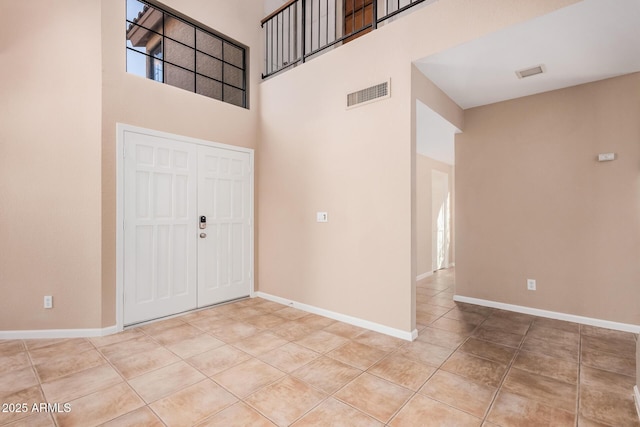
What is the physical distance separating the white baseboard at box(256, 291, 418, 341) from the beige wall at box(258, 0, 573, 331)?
0.18ft

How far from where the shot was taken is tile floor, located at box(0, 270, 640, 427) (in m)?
1.83

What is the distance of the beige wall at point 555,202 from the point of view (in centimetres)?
314

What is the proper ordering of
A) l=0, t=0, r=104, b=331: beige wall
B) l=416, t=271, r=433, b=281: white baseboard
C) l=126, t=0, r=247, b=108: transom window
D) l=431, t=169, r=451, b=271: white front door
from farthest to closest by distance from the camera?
l=431, t=169, r=451, b=271: white front door → l=416, t=271, r=433, b=281: white baseboard → l=126, t=0, r=247, b=108: transom window → l=0, t=0, r=104, b=331: beige wall

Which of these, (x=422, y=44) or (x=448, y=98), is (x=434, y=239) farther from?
(x=422, y=44)

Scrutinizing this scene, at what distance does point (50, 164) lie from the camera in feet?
9.59

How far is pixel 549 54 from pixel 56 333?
17.5 feet

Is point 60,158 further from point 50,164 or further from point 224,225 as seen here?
point 224,225

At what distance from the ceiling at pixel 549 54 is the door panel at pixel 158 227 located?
2.89 meters

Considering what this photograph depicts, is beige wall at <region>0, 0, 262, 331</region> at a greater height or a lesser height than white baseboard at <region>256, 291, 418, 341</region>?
greater

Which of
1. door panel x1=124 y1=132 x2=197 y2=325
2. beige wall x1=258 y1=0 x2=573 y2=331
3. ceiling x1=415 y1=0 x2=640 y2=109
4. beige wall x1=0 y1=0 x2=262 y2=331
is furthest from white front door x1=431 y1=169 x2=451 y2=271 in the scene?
beige wall x1=0 y1=0 x2=262 y2=331

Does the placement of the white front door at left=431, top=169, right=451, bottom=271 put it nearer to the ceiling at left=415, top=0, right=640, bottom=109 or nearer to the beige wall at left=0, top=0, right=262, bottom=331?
the ceiling at left=415, top=0, right=640, bottom=109

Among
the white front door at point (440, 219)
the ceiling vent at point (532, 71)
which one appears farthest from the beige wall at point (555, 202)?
the white front door at point (440, 219)

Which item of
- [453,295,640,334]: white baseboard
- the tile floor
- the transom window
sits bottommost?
the tile floor

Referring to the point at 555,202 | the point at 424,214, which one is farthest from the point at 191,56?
the point at 555,202
